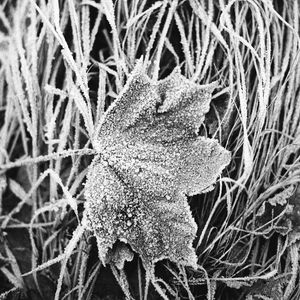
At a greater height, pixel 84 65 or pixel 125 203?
pixel 84 65

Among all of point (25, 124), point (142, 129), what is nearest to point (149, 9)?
point (142, 129)

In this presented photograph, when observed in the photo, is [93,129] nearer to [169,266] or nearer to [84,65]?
[84,65]

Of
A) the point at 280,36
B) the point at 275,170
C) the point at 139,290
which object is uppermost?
the point at 280,36
